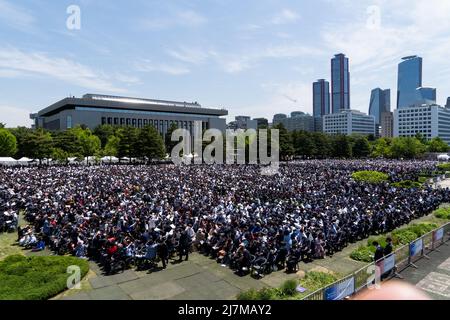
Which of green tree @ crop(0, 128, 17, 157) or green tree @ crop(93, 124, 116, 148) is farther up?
green tree @ crop(93, 124, 116, 148)

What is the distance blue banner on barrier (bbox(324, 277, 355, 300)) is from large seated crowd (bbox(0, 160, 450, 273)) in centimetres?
282

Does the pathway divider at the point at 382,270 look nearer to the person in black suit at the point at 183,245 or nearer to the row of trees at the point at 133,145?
the person in black suit at the point at 183,245

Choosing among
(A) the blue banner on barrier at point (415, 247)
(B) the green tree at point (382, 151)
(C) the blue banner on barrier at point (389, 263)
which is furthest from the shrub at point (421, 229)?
(B) the green tree at point (382, 151)

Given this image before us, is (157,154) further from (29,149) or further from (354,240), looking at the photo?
(354,240)

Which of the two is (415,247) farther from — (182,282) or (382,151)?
(382,151)

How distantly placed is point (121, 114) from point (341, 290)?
107 metres

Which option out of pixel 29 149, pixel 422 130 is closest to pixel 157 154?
pixel 29 149

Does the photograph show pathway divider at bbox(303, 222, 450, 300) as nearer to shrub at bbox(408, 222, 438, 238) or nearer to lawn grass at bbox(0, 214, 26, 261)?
shrub at bbox(408, 222, 438, 238)

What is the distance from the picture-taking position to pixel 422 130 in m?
150

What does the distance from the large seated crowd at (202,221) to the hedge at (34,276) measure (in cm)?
127

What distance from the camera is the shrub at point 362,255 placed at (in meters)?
13.0

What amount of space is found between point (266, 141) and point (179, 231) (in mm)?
61179

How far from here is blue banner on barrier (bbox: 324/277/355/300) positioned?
325 inches
